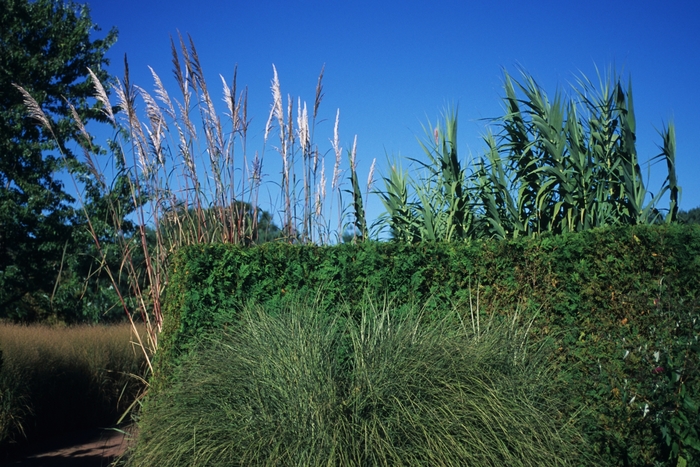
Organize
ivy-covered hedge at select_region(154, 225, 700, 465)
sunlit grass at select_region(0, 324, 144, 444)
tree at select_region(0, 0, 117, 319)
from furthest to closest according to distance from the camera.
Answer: tree at select_region(0, 0, 117, 319), sunlit grass at select_region(0, 324, 144, 444), ivy-covered hedge at select_region(154, 225, 700, 465)

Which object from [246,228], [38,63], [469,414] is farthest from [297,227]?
[38,63]

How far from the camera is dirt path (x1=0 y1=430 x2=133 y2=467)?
214 inches

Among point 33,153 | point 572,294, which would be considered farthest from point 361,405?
point 33,153

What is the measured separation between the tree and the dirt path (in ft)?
23.0

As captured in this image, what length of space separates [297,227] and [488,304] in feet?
7.52

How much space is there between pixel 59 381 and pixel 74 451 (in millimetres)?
1663

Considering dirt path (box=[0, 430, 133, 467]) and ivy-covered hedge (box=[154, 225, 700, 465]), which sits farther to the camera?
dirt path (box=[0, 430, 133, 467])

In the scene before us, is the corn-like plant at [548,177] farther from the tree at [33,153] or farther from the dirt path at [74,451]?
the tree at [33,153]

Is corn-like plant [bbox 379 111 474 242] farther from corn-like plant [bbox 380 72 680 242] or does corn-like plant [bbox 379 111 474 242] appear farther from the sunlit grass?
the sunlit grass

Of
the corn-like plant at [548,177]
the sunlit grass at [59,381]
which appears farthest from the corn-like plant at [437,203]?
the sunlit grass at [59,381]

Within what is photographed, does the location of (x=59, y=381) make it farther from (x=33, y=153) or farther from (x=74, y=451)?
(x=33, y=153)

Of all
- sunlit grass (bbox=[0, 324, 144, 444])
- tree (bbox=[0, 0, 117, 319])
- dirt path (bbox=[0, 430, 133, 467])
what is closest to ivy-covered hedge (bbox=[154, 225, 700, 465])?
dirt path (bbox=[0, 430, 133, 467])

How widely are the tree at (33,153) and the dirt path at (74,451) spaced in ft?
23.0

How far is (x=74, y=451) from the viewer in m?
5.92
